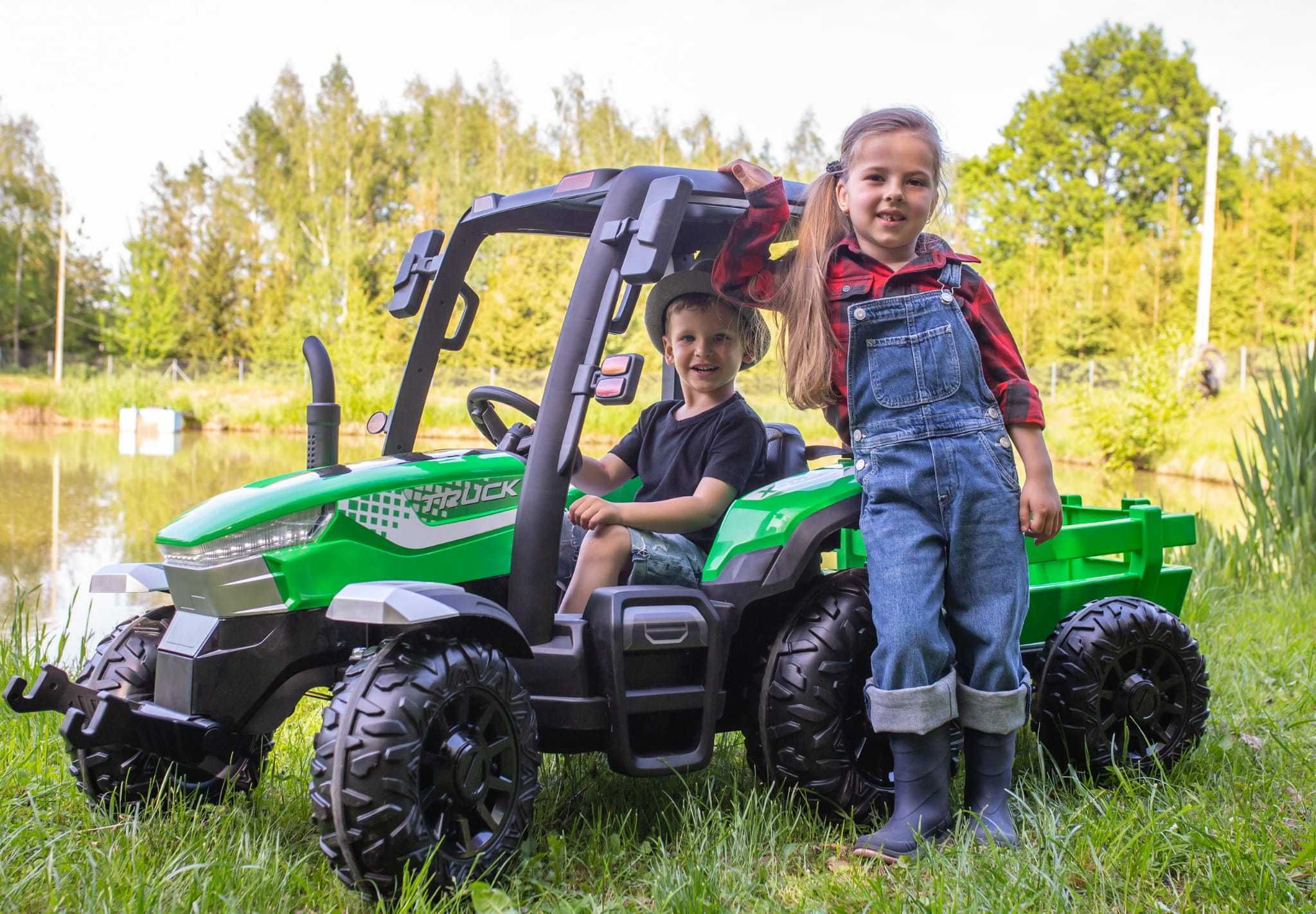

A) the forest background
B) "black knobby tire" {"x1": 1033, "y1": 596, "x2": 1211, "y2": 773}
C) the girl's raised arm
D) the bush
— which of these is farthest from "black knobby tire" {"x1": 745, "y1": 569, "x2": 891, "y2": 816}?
the forest background

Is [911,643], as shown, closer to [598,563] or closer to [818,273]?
[598,563]

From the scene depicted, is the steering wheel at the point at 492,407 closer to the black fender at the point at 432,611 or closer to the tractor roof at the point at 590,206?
the tractor roof at the point at 590,206

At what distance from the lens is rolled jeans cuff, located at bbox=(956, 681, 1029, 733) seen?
8.21ft

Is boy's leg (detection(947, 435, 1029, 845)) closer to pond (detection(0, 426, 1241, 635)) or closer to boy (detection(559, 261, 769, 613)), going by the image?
boy (detection(559, 261, 769, 613))

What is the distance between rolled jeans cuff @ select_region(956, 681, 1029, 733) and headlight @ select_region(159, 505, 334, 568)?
1433 mm

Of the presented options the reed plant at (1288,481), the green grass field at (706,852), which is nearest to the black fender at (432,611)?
the green grass field at (706,852)

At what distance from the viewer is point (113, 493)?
10.3 meters

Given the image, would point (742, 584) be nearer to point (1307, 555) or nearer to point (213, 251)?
point (1307, 555)

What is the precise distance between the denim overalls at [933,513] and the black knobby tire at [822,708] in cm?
10

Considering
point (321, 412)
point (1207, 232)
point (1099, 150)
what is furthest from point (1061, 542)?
point (1099, 150)

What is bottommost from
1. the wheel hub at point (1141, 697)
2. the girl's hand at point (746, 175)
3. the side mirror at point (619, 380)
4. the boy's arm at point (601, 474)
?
the wheel hub at point (1141, 697)

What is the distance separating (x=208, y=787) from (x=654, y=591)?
3.50 feet

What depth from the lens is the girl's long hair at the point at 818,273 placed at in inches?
98.3

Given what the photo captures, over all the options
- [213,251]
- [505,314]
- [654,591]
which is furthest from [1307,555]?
[213,251]
